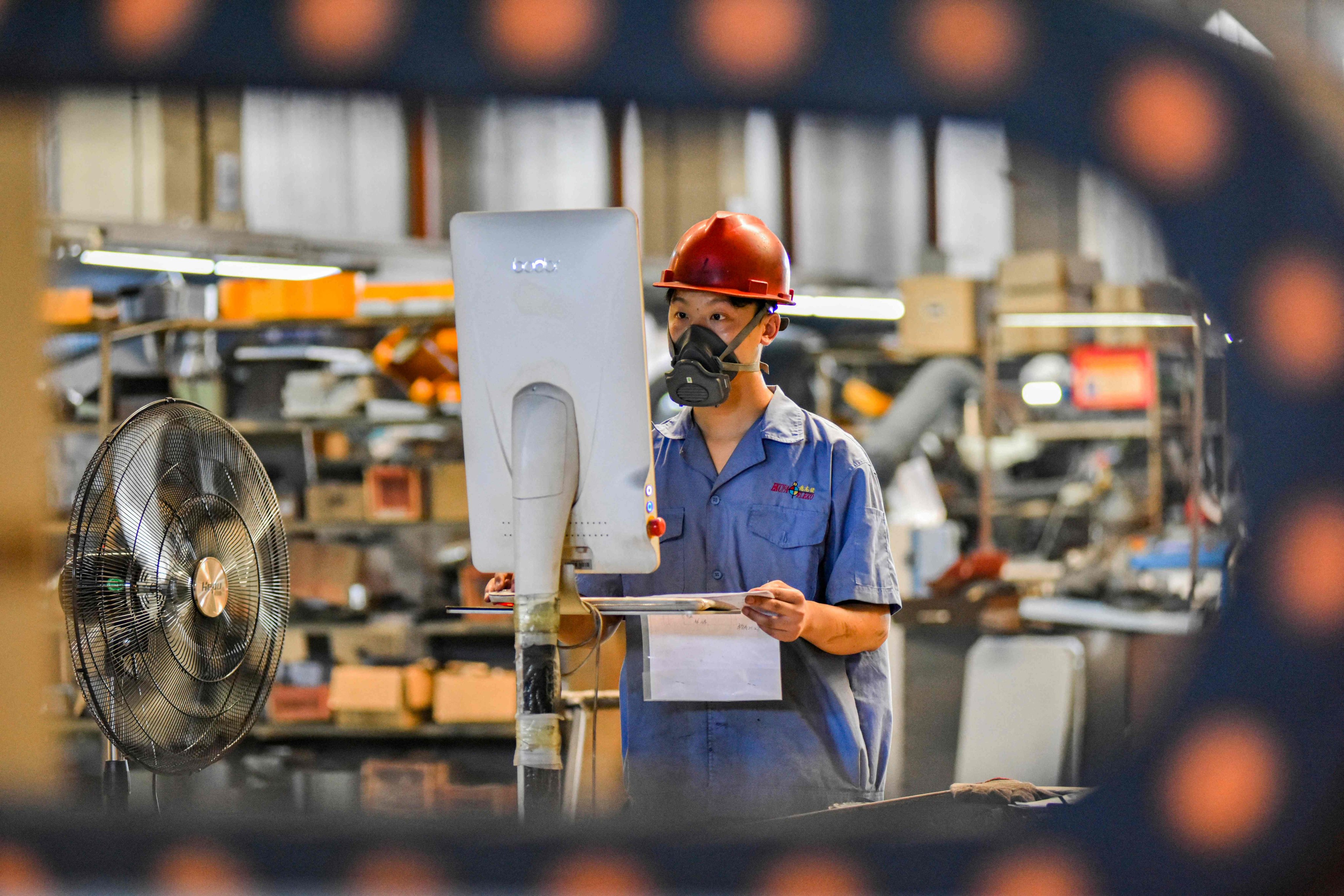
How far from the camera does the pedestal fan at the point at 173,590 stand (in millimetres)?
1652

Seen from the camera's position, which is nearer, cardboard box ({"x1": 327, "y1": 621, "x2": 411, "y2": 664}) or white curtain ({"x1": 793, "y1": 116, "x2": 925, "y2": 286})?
cardboard box ({"x1": 327, "y1": 621, "x2": 411, "y2": 664})

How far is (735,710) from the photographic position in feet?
6.07

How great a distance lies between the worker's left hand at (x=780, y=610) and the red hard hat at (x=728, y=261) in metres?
0.47

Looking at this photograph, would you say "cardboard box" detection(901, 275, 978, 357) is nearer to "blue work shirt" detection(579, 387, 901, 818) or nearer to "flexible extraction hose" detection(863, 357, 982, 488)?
"flexible extraction hose" detection(863, 357, 982, 488)

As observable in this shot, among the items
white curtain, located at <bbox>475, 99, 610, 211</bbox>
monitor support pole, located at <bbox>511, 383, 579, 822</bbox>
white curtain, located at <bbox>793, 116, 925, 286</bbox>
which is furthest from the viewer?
white curtain, located at <bbox>793, 116, 925, 286</bbox>

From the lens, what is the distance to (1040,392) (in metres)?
6.36

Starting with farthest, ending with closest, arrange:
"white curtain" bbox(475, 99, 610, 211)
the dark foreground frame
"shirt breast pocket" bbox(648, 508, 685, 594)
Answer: "white curtain" bbox(475, 99, 610, 211)
"shirt breast pocket" bbox(648, 508, 685, 594)
the dark foreground frame

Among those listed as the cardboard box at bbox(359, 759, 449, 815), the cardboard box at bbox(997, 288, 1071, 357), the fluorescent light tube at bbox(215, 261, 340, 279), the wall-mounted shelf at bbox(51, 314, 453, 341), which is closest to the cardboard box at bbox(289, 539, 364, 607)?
the cardboard box at bbox(359, 759, 449, 815)

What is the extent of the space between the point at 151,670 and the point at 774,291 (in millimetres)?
1084

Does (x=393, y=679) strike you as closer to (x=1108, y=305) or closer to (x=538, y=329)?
(x=1108, y=305)

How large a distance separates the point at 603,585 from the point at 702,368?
0.41 m

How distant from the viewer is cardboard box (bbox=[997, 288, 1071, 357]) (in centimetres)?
577

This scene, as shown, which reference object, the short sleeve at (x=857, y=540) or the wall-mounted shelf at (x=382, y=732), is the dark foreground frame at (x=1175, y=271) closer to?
the short sleeve at (x=857, y=540)

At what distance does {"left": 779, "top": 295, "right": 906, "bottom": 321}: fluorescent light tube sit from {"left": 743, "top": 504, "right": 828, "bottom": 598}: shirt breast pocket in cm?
470
